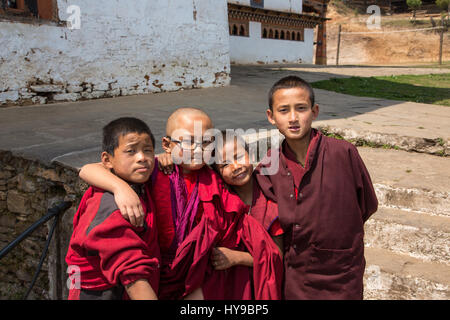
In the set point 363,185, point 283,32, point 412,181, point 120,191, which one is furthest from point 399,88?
point 283,32

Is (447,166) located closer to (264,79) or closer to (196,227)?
(196,227)

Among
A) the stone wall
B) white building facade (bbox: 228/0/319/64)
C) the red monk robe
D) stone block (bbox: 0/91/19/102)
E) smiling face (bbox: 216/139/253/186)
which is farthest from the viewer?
white building facade (bbox: 228/0/319/64)

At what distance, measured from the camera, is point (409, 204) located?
9.60 feet

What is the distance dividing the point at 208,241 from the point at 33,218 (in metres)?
2.47

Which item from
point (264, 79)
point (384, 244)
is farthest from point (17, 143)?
point (264, 79)

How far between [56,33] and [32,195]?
3637 mm

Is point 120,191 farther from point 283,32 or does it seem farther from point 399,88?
point 283,32

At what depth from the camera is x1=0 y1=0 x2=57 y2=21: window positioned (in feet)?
18.9

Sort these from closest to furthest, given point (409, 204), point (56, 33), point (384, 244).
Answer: point (384, 244), point (409, 204), point (56, 33)

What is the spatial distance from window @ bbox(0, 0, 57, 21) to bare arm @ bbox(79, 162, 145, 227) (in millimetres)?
5187

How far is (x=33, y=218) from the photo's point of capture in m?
3.45

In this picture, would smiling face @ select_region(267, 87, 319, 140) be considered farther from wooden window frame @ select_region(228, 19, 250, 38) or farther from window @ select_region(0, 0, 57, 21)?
wooden window frame @ select_region(228, 19, 250, 38)

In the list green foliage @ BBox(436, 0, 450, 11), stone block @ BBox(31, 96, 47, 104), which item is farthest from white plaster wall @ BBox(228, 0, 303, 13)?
green foliage @ BBox(436, 0, 450, 11)

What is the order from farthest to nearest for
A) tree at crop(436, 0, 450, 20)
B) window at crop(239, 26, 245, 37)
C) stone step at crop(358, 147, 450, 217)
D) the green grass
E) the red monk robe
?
tree at crop(436, 0, 450, 20) < window at crop(239, 26, 245, 37) < the green grass < stone step at crop(358, 147, 450, 217) < the red monk robe
